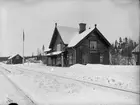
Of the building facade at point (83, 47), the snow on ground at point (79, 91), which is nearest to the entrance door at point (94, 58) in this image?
the building facade at point (83, 47)

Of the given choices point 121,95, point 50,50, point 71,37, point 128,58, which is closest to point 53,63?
point 50,50

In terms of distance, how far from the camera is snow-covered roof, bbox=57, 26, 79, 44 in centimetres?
3752

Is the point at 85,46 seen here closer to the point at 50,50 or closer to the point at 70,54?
the point at 70,54

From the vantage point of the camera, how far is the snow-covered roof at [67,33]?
37.5m

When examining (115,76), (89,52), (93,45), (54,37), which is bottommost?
(115,76)

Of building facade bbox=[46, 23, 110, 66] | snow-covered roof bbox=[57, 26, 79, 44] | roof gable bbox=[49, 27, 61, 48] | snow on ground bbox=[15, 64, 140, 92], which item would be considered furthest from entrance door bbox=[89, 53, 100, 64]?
snow on ground bbox=[15, 64, 140, 92]

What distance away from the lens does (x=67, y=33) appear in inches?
1540

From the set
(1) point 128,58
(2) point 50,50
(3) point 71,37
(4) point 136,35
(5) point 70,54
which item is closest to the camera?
(4) point 136,35

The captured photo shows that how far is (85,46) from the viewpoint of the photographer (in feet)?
114

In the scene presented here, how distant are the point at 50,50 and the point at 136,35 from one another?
38994mm

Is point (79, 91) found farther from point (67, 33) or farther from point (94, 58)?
point (67, 33)

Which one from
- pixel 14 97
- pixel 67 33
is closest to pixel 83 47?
pixel 67 33

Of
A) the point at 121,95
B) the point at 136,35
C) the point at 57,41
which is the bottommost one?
the point at 121,95

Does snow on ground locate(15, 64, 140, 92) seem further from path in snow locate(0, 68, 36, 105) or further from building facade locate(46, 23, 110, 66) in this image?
building facade locate(46, 23, 110, 66)
